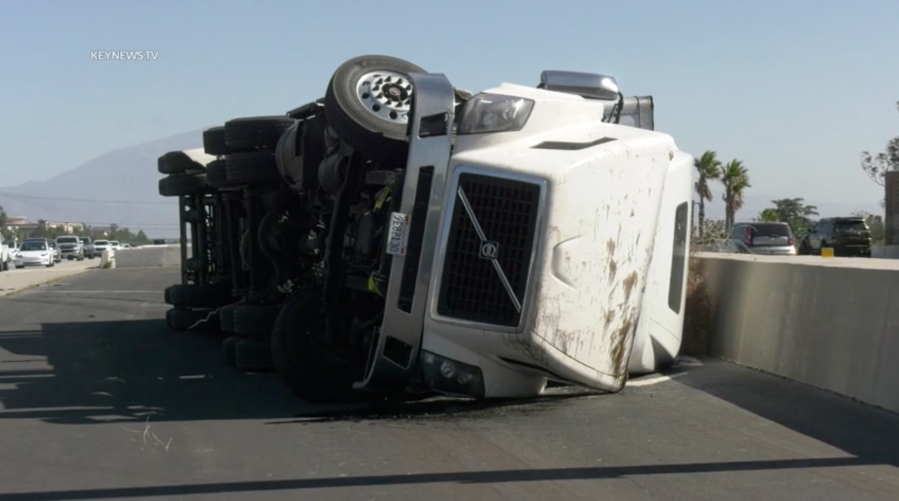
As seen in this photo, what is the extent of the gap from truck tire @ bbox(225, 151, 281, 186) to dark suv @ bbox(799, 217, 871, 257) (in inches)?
1157

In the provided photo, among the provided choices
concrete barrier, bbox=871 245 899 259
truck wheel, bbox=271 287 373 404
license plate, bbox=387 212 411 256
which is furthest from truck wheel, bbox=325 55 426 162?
concrete barrier, bbox=871 245 899 259

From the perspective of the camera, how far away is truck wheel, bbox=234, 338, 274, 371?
A: 33.8 feet

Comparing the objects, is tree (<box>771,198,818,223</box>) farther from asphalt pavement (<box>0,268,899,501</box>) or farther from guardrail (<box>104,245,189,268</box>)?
asphalt pavement (<box>0,268,899,501</box>)

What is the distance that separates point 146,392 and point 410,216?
348cm

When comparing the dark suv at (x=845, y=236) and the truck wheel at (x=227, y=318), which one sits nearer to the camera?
the truck wheel at (x=227, y=318)

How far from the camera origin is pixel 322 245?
10039mm

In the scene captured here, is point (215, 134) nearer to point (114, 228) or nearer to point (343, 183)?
point (343, 183)

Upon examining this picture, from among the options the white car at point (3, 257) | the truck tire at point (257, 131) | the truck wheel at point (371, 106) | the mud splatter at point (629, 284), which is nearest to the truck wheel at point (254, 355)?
the truck tire at point (257, 131)

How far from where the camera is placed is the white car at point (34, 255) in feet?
177

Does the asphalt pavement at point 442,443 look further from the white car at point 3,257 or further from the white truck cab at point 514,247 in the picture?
the white car at point 3,257

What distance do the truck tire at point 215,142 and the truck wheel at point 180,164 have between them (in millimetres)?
3156

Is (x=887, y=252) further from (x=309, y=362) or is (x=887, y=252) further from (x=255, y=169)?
(x=309, y=362)

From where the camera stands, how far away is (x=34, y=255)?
178 ft

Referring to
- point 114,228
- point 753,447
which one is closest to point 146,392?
point 753,447
